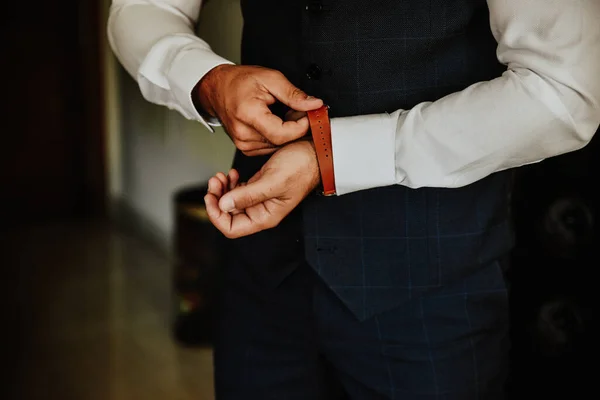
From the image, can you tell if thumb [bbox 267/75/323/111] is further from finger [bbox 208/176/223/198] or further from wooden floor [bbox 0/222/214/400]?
wooden floor [bbox 0/222/214/400]

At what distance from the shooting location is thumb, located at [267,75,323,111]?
833mm

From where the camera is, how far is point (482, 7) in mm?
893

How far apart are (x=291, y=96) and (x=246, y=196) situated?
133 millimetres

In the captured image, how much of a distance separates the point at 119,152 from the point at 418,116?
336cm

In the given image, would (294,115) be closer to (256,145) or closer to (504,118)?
(256,145)

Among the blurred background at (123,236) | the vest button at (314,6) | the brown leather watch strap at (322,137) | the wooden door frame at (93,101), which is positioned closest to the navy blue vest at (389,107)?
the vest button at (314,6)

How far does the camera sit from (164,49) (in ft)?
3.29

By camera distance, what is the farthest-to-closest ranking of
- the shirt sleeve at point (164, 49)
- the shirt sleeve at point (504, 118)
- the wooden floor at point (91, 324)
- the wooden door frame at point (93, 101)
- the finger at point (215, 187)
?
the wooden door frame at point (93, 101), the wooden floor at point (91, 324), the shirt sleeve at point (164, 49), the finger at point (215, 187), the shirt sleeve at point (504, 118)

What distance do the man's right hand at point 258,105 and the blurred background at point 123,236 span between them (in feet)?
1.81

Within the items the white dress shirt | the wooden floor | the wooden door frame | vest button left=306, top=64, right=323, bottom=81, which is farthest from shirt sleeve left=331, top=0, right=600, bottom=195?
the wooden door frame

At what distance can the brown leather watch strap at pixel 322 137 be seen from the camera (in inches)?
33.0

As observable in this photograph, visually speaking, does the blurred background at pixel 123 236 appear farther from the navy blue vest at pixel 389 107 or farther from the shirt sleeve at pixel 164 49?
the shirt sleeve at pixel 164 49

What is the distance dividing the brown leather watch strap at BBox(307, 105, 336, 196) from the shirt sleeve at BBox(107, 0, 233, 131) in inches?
6.8

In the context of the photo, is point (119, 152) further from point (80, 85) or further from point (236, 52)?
point (236, 52)
